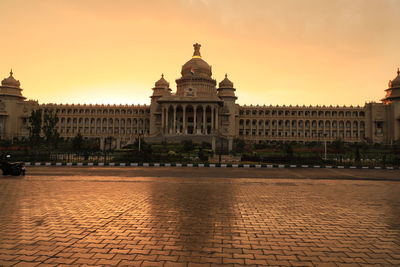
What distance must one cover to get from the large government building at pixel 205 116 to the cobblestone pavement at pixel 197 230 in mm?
55993

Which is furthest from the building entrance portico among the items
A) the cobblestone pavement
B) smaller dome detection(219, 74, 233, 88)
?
the cobblestone pavement

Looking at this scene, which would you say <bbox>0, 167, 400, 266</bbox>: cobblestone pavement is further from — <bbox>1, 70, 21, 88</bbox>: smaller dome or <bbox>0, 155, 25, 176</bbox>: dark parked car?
<bbox>1, 70, 21, 88</bbox>: smaller dome

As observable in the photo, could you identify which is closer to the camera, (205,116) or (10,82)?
(205,116)

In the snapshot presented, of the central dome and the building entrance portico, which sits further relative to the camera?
the central dome

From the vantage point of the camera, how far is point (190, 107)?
226 feet

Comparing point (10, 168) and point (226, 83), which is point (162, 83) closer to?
point (226, 83)

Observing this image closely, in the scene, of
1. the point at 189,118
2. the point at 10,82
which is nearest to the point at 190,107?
the point at 189,118

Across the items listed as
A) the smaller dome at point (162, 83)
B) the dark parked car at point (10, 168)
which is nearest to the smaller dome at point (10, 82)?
the smaller dome at point (162, 83)

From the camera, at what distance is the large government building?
225 ft

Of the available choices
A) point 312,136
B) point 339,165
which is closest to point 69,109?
point 312,136

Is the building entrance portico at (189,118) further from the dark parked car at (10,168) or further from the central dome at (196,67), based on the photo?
the dark parked car at (10,168)

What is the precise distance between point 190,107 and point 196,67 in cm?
1331

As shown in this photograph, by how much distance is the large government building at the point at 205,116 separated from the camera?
2699 inches

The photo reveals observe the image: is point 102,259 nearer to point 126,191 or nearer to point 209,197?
point 209,197
